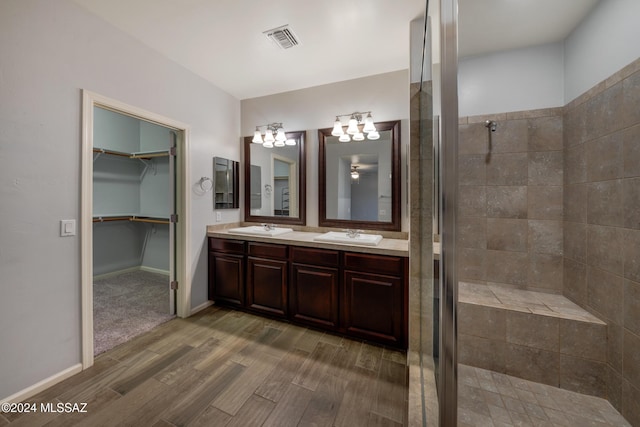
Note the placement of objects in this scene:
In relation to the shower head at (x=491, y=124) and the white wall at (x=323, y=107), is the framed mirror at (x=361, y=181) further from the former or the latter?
the shower head at (x=491, y=124)

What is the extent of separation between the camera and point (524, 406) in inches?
52.9

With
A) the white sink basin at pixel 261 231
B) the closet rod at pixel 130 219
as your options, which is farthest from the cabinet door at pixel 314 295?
the closet rod at pixel 130 219

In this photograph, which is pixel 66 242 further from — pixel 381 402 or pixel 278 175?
pixel 381 402

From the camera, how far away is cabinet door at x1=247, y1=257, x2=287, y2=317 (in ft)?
7.68

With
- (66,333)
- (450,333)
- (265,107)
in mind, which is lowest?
(66,333)

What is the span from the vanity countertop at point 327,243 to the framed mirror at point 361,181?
8.9 inches

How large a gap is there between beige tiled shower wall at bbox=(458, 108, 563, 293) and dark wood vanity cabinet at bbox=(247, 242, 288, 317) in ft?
5.13

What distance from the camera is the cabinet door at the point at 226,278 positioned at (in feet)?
8.38

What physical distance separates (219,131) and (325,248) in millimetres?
1909

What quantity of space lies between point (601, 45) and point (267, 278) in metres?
2.96

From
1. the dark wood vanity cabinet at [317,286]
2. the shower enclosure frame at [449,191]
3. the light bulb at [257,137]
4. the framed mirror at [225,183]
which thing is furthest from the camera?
the light bulb at [257,137]

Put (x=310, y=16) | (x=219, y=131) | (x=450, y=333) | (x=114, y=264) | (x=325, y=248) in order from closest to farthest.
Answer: (x=450, y=333) < (x=310, y=16) < (x=325, y=248) < (x=219, y=131) < (x=114, y=264)

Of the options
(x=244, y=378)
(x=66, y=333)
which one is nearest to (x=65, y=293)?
(x=66, y=333)

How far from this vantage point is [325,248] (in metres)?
2.15
